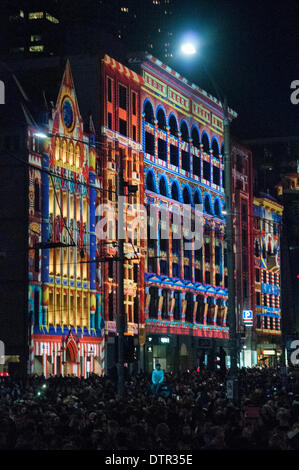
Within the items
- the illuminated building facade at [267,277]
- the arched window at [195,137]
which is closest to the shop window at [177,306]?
the arched window at [195,137]

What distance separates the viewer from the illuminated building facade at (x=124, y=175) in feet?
258

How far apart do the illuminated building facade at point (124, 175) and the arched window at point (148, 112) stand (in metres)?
2.50

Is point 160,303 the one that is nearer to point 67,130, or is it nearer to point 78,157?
point 78,157

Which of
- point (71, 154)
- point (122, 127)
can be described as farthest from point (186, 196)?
point (71, 154)

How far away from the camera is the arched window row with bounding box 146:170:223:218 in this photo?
88.6 m

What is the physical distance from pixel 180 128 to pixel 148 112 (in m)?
8.60

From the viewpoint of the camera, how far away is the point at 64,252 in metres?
72.8

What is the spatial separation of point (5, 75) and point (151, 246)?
20669mm

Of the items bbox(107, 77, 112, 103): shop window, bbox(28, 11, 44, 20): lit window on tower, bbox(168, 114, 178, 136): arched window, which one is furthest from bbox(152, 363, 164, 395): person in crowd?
bbox(28, 11, 44, 20): lit window on tower

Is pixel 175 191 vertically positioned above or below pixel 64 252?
above

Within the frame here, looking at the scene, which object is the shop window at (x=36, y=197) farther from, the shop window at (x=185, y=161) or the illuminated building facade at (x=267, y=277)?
the illuminated building facade at (x=267, y=277)

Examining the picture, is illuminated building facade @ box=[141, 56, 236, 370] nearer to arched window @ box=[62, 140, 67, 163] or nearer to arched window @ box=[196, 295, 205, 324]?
arched window @ box=[196, 295, 205, 324]

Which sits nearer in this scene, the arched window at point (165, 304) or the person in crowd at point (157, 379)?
the person in crowd at point (157, 379)

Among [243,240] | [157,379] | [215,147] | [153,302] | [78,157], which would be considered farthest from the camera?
[243,240]
